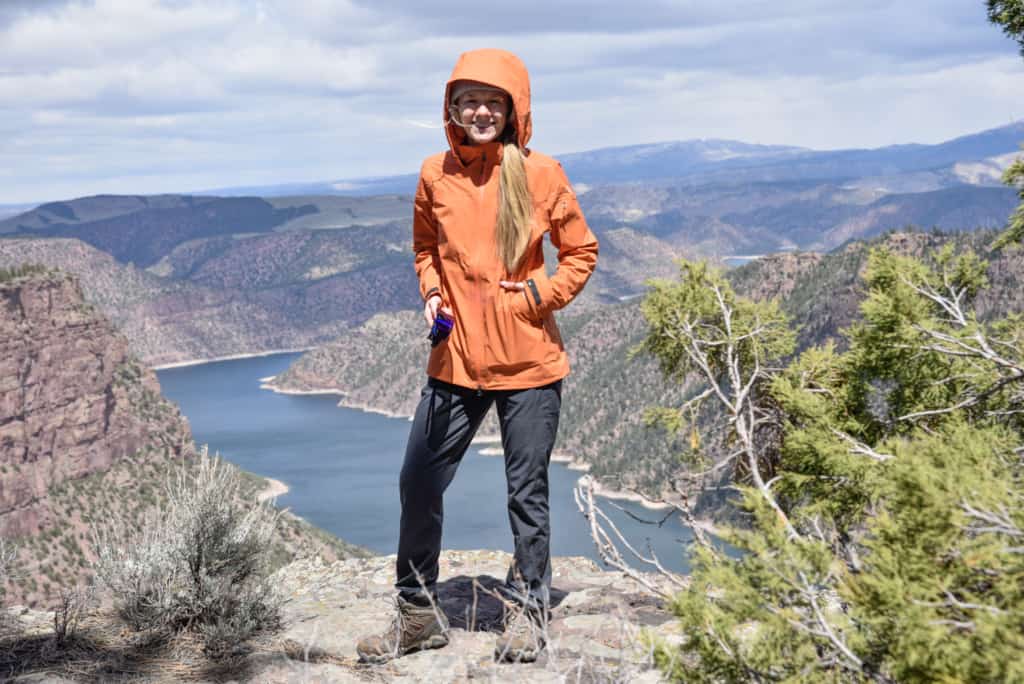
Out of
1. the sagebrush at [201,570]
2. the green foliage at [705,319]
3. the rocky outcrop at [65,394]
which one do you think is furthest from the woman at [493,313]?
the rocky outcrop at [65,394]

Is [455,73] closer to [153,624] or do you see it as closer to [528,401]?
[528,401]

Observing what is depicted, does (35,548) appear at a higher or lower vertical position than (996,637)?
lower

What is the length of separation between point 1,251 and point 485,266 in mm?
218788

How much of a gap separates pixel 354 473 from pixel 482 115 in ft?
352

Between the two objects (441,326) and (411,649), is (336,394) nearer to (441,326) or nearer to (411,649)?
(411,649)

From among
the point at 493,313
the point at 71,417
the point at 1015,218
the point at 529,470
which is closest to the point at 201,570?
the point at 529,470

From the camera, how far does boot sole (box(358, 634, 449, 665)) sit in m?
4.38

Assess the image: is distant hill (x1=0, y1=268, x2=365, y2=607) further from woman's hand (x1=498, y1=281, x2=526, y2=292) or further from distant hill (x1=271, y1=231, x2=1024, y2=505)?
woman's hand (x1=498, y1=281, x2=526, y2=292)

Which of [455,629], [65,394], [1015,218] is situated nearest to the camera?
[455,629]

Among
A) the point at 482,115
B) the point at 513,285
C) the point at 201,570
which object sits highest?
the point at 482,115

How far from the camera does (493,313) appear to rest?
4.25m

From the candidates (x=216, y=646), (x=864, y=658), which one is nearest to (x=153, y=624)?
(x=216, y=646)

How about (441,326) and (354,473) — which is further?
(354,473)

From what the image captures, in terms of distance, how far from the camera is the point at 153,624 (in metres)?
4.88
